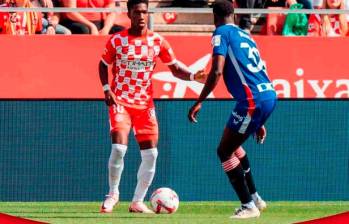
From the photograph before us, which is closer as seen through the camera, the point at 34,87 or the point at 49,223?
the point at 49,223

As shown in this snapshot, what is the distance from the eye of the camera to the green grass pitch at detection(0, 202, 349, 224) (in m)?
12.8

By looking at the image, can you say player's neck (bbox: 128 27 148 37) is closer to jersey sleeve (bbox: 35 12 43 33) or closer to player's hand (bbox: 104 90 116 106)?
player's hand (bbox: 104 90 116 106)

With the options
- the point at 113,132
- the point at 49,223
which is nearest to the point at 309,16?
the point at 113,132

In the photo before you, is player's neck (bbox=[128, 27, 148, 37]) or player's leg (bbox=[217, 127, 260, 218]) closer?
player's leg (bbox=[217, 127, 260, 218])

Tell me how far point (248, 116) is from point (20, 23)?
14.0 ft

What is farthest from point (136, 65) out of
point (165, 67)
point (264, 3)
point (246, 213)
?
point (264, 3)

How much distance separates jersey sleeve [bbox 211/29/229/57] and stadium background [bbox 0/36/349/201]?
10.6 feet

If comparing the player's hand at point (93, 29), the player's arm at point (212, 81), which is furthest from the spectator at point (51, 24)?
the player's arm at point (212, 81)

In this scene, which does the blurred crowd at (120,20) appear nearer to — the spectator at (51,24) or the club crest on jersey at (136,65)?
the spectator at (51,24)

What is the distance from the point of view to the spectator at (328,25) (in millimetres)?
17328

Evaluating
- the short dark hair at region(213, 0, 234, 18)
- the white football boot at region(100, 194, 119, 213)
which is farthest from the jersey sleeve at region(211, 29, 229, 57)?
the white football boot at region(100, 194, 119, 213)

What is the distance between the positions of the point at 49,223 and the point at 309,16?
20.1 feet

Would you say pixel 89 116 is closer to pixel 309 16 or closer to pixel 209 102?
pixel 209 102

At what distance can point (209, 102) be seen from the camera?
1609cm
